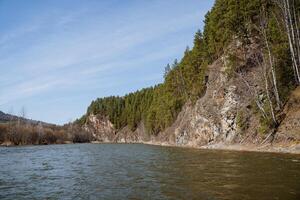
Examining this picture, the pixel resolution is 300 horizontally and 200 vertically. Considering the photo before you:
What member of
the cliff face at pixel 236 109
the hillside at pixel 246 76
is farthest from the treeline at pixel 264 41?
the cliff face at pixel 236 109

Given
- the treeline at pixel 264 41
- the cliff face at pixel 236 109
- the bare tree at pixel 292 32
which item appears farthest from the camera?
the treeline at pixel 264 41

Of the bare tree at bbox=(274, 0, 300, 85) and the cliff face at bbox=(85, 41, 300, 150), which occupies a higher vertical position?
the bare tree at bbox=(274, 0, 300, 85)

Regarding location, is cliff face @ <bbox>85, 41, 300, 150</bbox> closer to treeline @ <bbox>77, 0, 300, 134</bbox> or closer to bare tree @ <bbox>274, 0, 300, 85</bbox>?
treeline @ <bbox>77, 0, 300, 134</bbox>

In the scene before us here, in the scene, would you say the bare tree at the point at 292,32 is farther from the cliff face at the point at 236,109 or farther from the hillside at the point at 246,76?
the cliff face at the point at 236,109

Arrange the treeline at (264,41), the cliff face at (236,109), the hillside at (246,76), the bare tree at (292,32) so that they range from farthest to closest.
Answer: the treeline at (264,41) < the hillside at (246,76) < the bare tree at (292,32) < the cliff face at (236,109)

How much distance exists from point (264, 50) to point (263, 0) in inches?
→ 417

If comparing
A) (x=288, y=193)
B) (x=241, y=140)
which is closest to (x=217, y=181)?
(x=288, y=193)

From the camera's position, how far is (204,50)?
8044 centimetres

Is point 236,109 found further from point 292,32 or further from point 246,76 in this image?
point 292,32

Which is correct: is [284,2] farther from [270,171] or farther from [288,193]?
[288,193]

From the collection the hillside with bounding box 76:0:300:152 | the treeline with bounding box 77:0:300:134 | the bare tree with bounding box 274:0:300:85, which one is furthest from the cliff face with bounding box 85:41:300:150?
the bare tree with bounding box 274:0:300:85

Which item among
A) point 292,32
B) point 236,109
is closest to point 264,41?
point 292,32

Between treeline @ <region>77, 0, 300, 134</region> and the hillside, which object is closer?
the hillside

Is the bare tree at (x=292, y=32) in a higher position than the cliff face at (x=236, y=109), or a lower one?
higher
